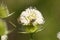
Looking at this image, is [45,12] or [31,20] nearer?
[31,20]

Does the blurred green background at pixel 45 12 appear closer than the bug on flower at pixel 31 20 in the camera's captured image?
No

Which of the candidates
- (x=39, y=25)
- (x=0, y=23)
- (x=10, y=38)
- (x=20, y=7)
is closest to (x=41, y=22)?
(x=39, y=25)

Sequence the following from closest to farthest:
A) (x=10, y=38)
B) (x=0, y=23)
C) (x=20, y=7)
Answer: (x=0, y=23) → (x=10, y=38) → (x=20, y=7)

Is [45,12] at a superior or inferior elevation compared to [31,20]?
superior

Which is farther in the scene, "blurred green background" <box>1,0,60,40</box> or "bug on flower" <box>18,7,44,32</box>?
"blurred green background" <box>1,0,60,40</box>

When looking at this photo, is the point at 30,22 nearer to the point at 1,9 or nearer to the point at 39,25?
the point at 39,25

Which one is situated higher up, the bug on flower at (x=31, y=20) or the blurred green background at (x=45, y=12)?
the blurred green background at (x=45, y=12)

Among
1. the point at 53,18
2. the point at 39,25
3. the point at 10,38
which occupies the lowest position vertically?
the point at 39,25

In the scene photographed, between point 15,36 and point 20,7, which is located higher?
point 20,7
